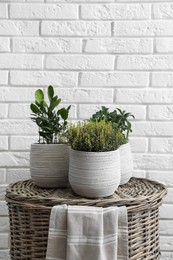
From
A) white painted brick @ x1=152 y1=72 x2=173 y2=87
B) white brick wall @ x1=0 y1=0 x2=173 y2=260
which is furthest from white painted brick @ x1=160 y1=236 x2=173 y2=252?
white painted brick @ x1=152 y1=72 x2=173 y2=87

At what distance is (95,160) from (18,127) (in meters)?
0.60

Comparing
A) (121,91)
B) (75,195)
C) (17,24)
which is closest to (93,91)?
(121,91)

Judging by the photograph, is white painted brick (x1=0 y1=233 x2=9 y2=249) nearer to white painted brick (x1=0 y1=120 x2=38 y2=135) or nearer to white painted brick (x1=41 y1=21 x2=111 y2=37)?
white painted brick (x1=0 y1=120 x2=38 y2=135)

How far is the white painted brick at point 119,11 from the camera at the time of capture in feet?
5.41

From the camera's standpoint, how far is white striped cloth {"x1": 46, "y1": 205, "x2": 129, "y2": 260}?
44.8 inches

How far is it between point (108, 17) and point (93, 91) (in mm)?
331

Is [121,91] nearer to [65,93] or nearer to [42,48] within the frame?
[65,93]

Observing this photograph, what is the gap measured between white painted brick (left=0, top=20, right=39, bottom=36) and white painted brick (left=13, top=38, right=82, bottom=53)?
0.03 m

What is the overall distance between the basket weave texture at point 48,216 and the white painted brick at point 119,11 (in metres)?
0.78

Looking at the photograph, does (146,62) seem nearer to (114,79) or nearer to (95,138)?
(114,79)

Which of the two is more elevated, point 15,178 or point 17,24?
point 17,24

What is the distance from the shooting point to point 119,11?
1652mm

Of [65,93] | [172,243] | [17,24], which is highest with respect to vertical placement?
[17,24]

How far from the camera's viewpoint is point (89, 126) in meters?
1.24
